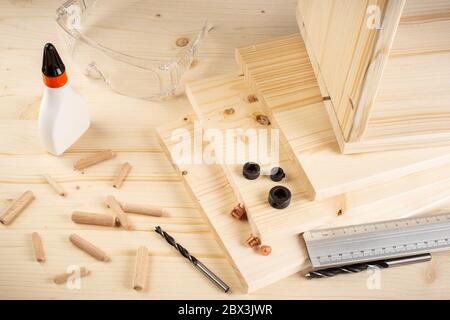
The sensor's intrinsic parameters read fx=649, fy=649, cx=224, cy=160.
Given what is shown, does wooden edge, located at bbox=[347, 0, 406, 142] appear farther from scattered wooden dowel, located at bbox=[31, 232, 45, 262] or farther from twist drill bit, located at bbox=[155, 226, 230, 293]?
scattered wooden dowel, located at bbox=[31, 232, 45, 262]

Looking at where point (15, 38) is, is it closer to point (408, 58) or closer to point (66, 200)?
point (66, 200)

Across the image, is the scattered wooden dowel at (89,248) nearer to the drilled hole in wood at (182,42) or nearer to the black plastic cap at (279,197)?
the black plastic cap at (279,197)

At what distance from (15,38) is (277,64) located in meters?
0.70

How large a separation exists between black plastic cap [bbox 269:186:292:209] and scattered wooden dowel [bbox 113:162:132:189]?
0.32 meters

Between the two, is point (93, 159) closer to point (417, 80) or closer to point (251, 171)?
point (251, 171)

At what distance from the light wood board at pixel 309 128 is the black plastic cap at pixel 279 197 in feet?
0.18

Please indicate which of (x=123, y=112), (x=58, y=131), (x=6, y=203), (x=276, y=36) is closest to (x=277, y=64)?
(x=276, y=36)

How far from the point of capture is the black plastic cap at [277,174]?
130 cm

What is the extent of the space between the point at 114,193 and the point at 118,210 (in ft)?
0.18

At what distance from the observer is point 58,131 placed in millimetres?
1380

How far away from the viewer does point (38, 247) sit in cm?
126

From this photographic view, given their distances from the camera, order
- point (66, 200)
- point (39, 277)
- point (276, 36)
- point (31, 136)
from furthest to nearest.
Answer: point (276, 36) < point (31, 136) < point (66, 200) < point (39, 277)

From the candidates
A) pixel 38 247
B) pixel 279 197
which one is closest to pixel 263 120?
pixel 279 197

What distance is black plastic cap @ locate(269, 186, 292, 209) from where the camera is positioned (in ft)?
4.11
